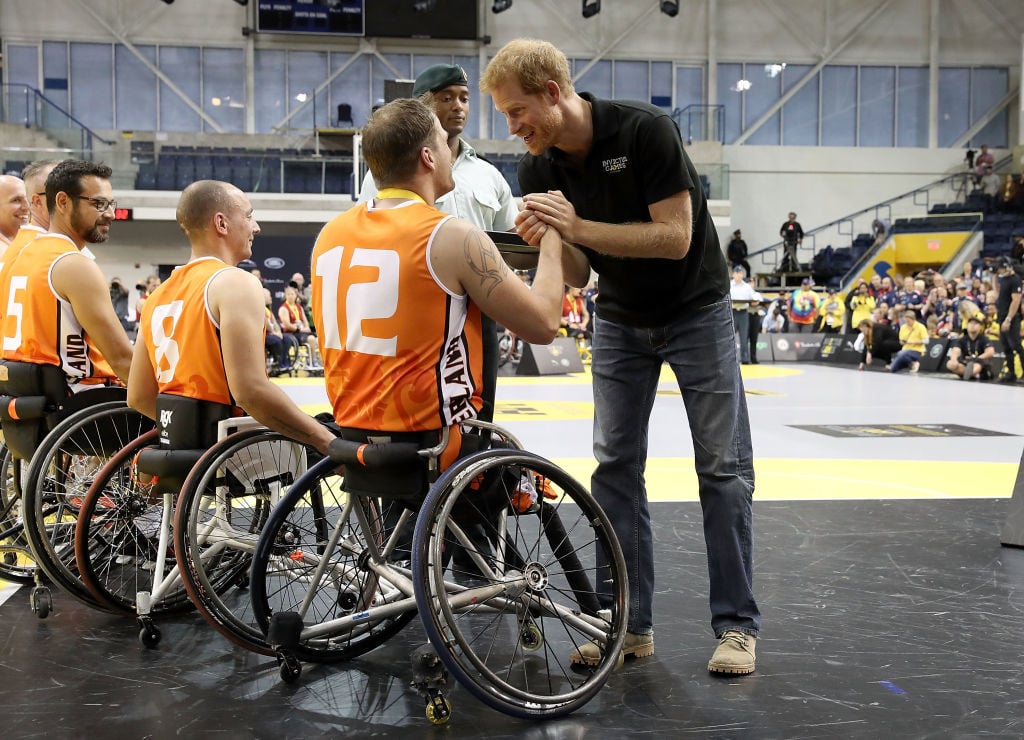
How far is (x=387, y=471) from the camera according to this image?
2.49 meters

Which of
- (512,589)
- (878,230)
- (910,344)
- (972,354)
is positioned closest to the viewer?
(512,589)

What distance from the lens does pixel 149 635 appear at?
3.07 m

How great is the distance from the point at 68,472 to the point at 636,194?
93.0 inches

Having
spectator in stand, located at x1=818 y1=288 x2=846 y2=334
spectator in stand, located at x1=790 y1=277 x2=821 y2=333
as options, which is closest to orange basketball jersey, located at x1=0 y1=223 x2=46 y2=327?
spectator in stand, located at x1=818 y1=288 x2=846 y2=334

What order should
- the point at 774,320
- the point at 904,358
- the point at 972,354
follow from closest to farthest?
the point at 972,354 < the point at 904,358 < the point at 774,320

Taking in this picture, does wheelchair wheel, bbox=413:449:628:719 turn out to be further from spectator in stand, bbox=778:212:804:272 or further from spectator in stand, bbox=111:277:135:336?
spectator in stand, bbox=778:212:804:272

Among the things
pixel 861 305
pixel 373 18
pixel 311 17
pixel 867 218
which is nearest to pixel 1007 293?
pixel 861 305

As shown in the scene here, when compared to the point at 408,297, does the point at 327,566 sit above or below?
below

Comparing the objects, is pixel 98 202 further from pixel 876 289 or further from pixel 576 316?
pixel 876 289

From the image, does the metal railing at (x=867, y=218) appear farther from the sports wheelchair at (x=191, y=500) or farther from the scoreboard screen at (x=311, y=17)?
the sports wheelchair at (x=191, y=500)

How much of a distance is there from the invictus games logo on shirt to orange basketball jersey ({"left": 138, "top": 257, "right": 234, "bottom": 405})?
1.19 meters

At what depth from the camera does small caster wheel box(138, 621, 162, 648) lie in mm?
3070

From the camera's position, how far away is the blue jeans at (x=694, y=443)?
9.68 ft

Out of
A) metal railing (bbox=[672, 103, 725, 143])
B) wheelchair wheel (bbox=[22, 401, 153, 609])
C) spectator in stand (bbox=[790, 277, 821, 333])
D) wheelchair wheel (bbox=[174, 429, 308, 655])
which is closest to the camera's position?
wheelchair wheel (bbox=[174, 429, 308, 655])
